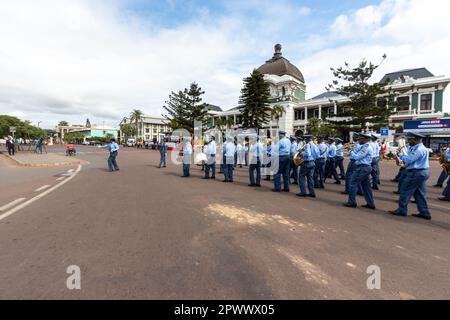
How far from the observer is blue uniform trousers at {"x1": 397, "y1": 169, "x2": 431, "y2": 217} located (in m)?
5.12

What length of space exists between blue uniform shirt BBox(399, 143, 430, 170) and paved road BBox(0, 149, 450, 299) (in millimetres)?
1158

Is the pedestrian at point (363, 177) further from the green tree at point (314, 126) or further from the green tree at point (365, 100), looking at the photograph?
the green tree at point (314, 126)

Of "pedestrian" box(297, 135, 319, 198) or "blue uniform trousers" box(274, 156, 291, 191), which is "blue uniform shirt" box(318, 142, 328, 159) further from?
"pedestrian" box(297, 135, 319, 198)

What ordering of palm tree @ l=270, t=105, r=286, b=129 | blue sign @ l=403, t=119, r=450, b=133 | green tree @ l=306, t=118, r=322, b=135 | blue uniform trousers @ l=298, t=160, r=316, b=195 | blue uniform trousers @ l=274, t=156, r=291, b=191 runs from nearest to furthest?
blue uniform trousers @ l=298, t=160, r=316, b=195 → blue uniform trousers @ l=274, t=156, r=291, b=191 → blue sign @ l=403, t=119, r=450, b=133 → green tree @ l=306, t=118, r=322, b=135 → palm tree @ l=270, t=105, r=286, b=129

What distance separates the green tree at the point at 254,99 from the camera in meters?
39.5

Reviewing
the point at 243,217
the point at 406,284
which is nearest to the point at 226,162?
the point at 243,217

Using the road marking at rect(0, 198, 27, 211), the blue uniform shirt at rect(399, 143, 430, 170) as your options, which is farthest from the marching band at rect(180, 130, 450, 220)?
the road marking at rect(0, 198, 27, 211)

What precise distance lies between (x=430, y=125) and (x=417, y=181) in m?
29.3

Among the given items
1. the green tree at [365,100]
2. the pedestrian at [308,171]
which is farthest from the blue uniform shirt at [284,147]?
the green tree at [365,100]

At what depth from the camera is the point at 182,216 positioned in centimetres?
486

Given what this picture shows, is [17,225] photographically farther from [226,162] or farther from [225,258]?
[226,162]

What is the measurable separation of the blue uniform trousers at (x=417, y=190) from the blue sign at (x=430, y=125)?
25.8 metres

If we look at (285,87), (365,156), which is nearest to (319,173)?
(365,156)

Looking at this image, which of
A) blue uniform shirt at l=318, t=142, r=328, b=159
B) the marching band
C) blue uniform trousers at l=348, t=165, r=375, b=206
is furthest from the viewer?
blue uniform shirt at l=318, t=142, r=328, b=159
